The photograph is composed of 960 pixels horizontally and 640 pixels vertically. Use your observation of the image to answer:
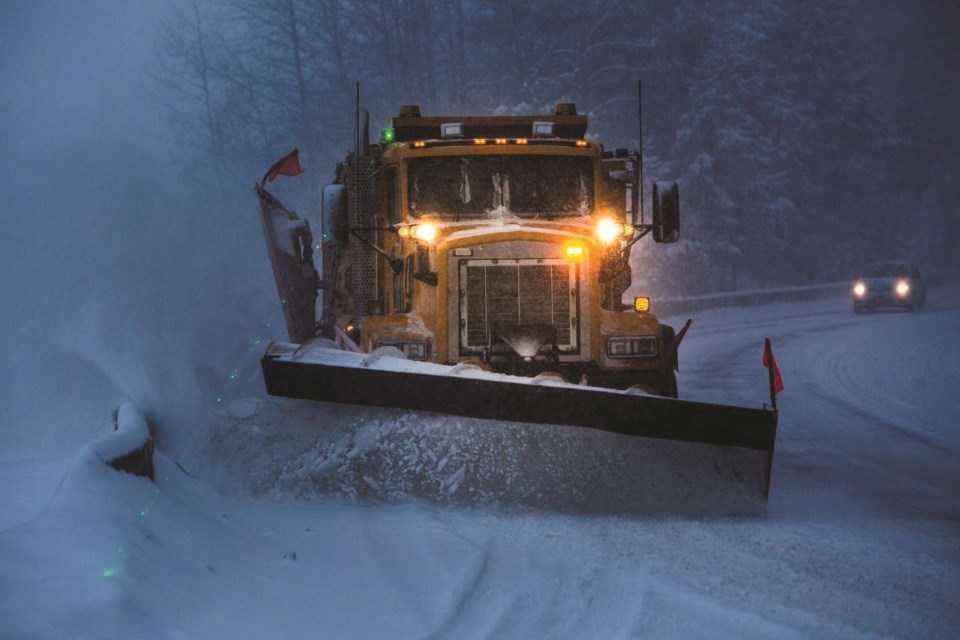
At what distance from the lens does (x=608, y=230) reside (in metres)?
6.98

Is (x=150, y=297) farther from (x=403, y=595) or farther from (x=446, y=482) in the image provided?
(x=403, y=595)

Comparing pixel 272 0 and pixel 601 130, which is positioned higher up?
pixel 272 0

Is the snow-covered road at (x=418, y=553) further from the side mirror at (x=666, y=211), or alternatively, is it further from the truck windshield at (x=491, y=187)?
the truck windshield at (x=491, y=187)

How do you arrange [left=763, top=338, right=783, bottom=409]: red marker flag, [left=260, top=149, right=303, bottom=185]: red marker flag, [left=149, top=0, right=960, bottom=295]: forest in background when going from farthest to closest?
[left=149, top=0, right=960, bottom=295]: forest in background, [left=260, top=149, right=303, bottom=185]: red marker flag, [left=763, top=338, right=783, bottom=409]: red marker flag

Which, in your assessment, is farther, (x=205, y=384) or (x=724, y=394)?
(x=724, y=394)

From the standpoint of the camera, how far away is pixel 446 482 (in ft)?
15.9

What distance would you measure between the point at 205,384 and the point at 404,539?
4.13 meters

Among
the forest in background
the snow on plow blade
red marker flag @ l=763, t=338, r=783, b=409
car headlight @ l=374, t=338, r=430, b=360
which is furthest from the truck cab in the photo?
the forest in background

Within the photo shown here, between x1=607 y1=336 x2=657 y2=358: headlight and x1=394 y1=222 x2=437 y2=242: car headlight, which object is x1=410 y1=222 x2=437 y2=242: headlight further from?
x1=607 y1=336 x2=657 y2=358: headlight

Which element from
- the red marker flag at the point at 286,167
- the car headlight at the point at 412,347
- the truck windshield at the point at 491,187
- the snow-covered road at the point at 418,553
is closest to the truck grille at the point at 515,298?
the car headlight at the point at 412,347

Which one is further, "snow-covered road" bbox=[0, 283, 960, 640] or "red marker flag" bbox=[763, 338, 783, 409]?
"red marker flag" bbox=[763, 338, 783, 409]

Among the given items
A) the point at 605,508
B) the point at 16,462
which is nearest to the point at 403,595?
the point at 605,508

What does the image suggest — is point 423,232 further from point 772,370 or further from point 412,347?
point 772,370

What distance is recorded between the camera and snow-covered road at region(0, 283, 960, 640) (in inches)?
122
